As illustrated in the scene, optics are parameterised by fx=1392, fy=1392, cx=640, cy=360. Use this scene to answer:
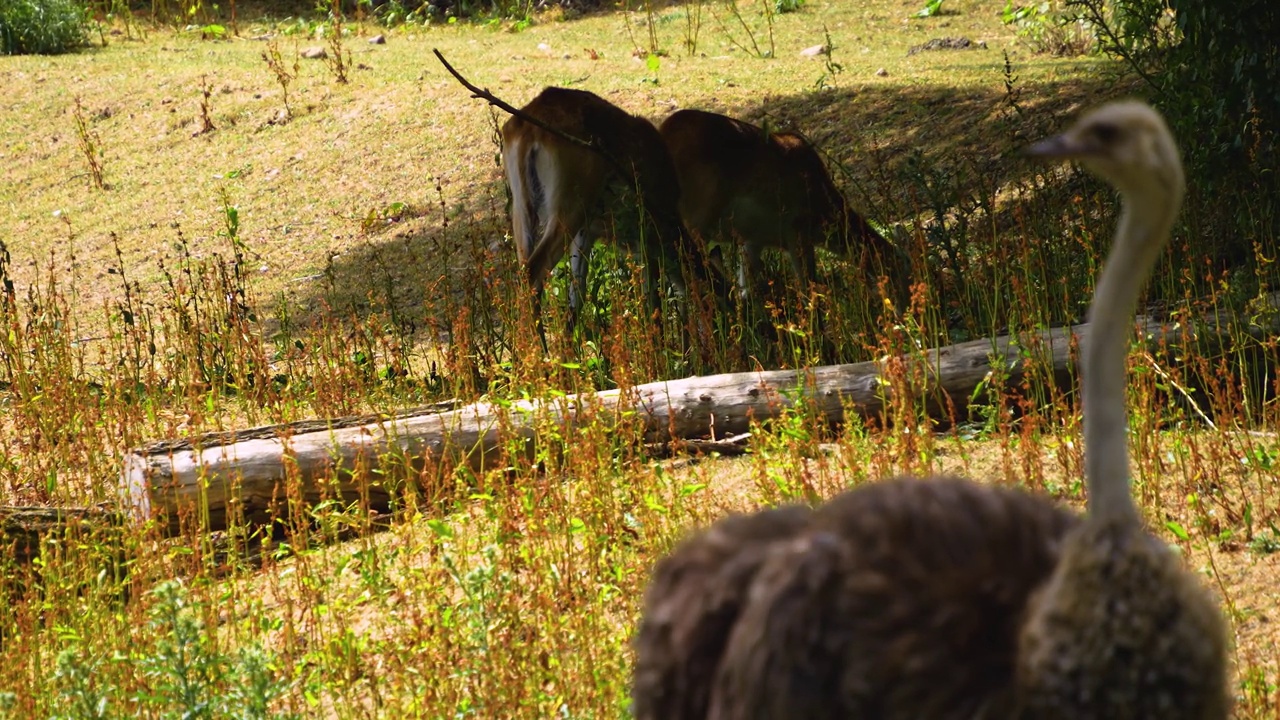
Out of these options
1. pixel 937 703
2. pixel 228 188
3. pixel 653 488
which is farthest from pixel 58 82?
pixel 937 703

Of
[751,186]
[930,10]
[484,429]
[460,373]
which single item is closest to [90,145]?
[751,186]

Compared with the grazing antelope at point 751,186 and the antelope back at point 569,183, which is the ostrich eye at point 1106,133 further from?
the grazing antelope at point 751,186

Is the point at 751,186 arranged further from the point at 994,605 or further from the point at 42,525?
the point at 994,605

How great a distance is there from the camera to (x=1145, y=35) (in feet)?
27.8

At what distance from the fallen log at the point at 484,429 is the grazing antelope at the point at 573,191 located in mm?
2081

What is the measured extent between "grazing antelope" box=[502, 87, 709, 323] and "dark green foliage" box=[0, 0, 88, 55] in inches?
463

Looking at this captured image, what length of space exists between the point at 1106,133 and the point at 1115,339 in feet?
1.25

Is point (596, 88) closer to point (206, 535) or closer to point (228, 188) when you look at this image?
point (228, 188)

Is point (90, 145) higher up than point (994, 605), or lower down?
higher up

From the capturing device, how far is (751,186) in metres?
9.48

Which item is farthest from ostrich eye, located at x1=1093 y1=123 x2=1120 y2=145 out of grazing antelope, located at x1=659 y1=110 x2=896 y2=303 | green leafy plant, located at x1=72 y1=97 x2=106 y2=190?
green leafy plant, located at x1=72 y1=97 x2=106 y2=190

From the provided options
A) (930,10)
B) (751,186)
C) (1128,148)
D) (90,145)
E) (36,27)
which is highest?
(36,27)

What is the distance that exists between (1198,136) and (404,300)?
581 cm

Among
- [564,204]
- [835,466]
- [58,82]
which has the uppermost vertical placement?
[58,82]
